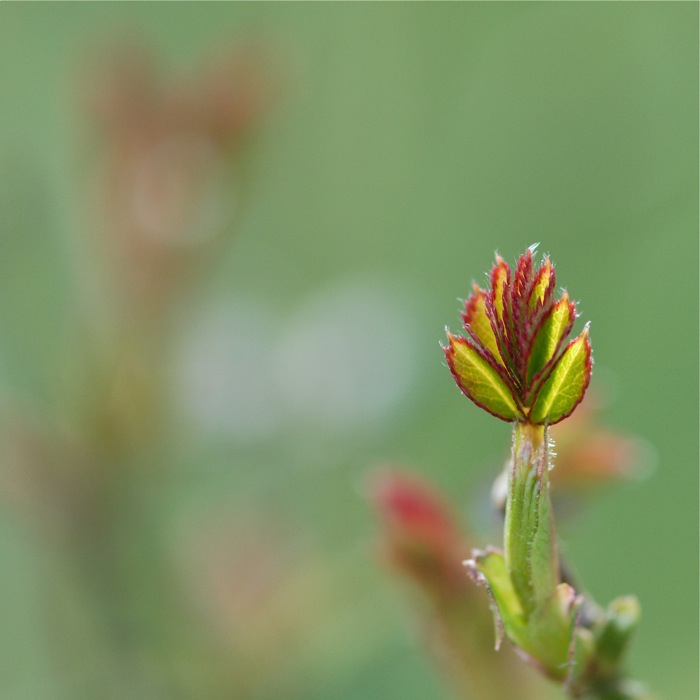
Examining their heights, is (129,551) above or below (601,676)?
above

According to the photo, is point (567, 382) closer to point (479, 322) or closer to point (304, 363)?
point (479, 322)

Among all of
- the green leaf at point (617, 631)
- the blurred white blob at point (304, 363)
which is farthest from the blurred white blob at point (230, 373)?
the green leaf at point (617, 631)

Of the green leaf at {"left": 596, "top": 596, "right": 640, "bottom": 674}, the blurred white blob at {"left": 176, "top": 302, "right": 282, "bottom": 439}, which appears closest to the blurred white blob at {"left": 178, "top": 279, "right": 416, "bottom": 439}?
the blurred white blob at {"left": 176, "top": 302, "right": 282, "bottom": 439}

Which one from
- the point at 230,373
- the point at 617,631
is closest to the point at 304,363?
the point at 230,373

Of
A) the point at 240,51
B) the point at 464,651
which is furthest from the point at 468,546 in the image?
the point at 240,51

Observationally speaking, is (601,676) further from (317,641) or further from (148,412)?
(148,412)

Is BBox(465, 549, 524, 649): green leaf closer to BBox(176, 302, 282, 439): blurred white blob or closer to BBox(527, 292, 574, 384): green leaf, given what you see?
BBox(527, 292, 574, 384): green leaf
